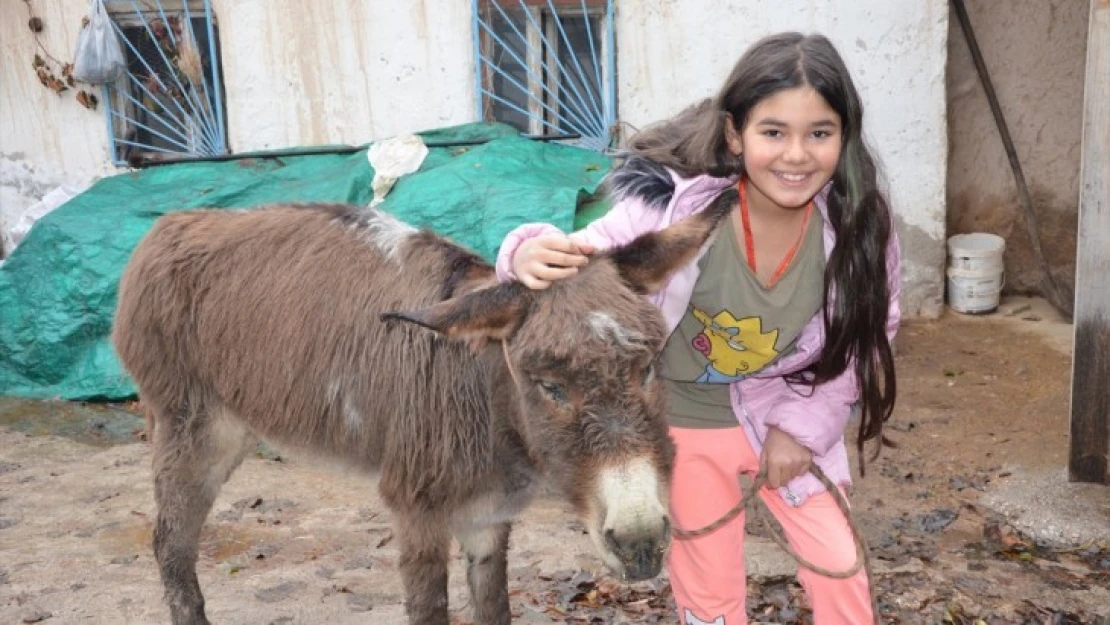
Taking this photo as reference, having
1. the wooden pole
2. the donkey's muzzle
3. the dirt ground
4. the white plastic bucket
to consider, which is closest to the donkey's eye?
the donkey's muzzle

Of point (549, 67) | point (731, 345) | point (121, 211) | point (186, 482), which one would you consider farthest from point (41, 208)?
point (731, 345)

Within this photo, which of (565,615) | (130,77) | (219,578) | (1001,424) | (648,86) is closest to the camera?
(565,615)

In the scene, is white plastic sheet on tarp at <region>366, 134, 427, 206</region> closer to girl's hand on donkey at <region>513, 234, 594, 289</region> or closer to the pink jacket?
the pink jacket

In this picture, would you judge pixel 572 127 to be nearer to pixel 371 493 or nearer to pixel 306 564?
pixel 371 493

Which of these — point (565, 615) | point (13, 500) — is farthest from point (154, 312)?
point (13, 500)

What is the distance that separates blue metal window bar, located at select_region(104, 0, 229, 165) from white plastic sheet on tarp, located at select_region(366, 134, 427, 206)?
5.07 ft

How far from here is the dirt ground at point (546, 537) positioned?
415cm

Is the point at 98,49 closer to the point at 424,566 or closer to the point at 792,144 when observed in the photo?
the point at 424,566

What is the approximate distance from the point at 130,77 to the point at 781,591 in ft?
20.7

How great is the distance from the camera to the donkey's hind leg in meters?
3.80

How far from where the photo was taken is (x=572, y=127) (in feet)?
25.0

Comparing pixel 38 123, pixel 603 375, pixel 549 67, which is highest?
pixel 549 67

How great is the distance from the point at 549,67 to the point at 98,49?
3.22 meters

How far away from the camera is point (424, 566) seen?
3.19 m
